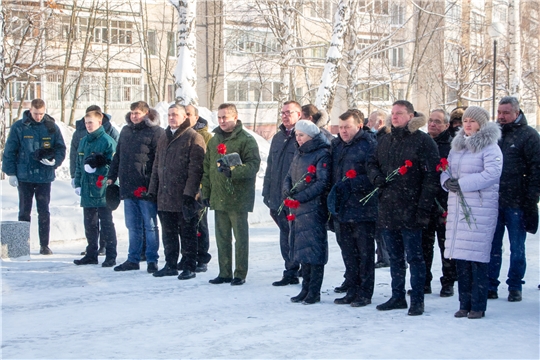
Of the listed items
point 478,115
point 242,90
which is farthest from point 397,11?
point 478,115

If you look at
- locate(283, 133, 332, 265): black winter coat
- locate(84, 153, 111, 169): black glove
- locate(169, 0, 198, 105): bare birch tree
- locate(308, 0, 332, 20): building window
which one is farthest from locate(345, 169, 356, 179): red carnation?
locate(308, 0, 332, 20): building window

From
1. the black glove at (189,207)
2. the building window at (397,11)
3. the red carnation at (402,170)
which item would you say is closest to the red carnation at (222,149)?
the black glove at (189,207)

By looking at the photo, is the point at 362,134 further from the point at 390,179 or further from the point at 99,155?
the point at 99,155

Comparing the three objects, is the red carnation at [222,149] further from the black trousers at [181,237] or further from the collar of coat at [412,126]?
the collar of coat at [412,126]

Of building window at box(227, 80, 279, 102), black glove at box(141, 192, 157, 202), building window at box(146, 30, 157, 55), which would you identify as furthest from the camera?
building window at box(227, 80, 279, 102)

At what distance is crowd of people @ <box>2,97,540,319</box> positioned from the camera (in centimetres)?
693

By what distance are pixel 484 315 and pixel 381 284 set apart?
1.84 m

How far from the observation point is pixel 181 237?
29.9 feet

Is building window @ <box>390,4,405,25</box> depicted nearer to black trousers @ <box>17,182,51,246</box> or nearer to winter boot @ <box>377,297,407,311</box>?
black trousers @ <box>17,182,51,246</box>

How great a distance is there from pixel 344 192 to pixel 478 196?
1.31m

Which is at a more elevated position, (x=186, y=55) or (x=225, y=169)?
(x=186, y=55)

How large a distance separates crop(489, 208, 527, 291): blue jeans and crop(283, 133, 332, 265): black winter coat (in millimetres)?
1764

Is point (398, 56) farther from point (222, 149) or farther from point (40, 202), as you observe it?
point (222, 149)

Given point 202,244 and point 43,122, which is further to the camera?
point 43,122
